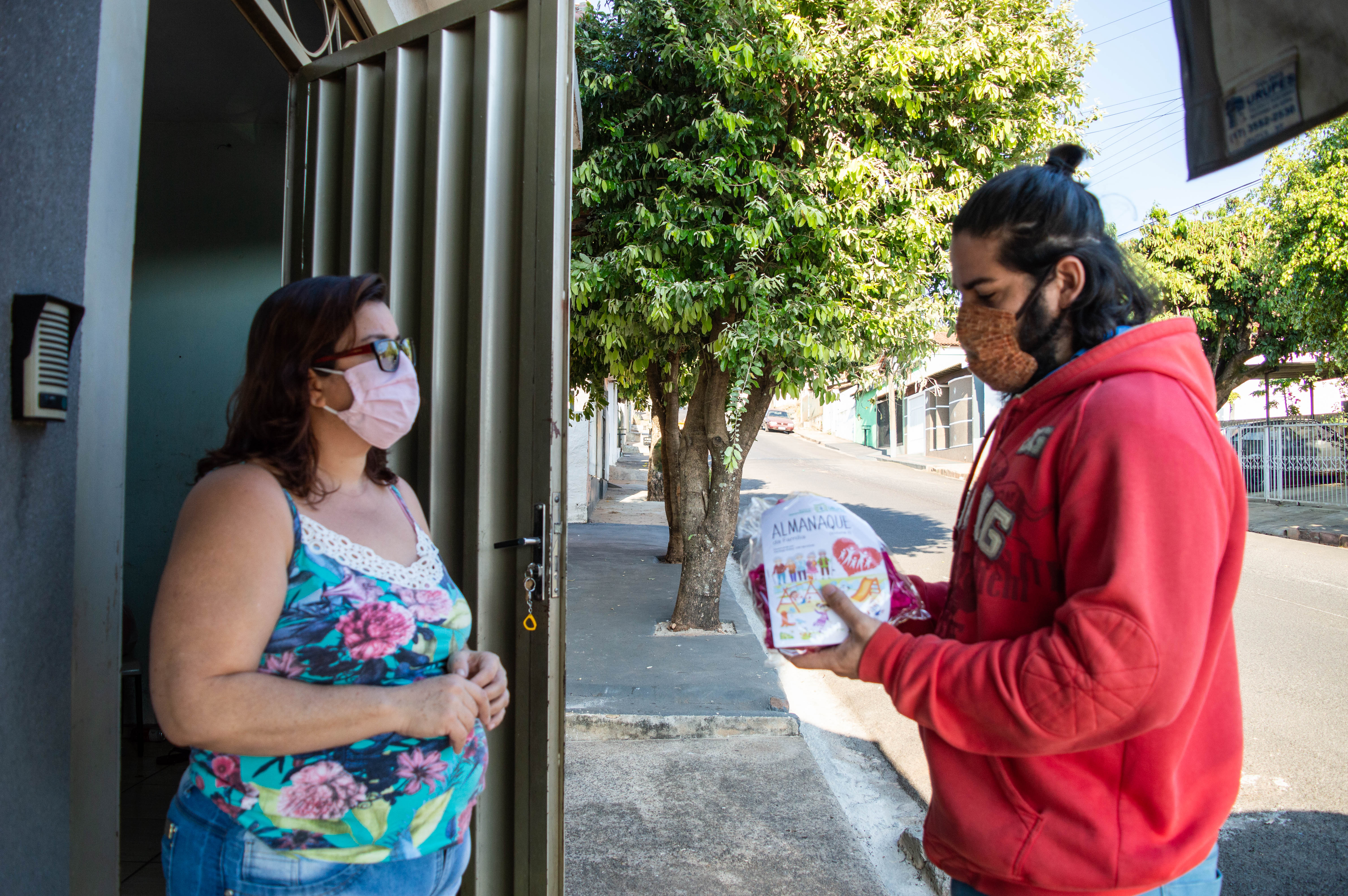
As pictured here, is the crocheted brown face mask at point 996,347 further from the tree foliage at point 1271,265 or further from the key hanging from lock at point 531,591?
the tree foliage at point 1271,265

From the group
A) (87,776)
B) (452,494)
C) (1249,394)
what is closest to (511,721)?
(452,494)

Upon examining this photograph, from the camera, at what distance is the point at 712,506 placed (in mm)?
7203

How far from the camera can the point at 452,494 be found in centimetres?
257

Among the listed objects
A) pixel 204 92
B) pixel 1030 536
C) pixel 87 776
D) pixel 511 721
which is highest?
pixel 204 92

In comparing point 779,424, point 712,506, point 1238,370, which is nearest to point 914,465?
point 1238,370

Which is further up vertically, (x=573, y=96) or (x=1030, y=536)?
(x=573, y=96)

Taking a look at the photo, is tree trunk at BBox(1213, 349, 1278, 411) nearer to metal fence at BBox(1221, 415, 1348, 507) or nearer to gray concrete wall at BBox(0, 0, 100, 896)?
metal fence at BBox(1221, 415, 1348, 507)

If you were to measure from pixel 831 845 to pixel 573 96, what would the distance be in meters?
3.29

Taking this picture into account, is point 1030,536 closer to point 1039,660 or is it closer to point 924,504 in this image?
point 1039,660

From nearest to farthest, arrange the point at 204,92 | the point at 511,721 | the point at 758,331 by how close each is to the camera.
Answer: the point at 511,721 < the point at 204,92 < the point at 758,331

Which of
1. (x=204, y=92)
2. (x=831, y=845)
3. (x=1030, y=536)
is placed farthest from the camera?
(x=204, y=92)

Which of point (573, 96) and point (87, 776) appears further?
point (573, 96)

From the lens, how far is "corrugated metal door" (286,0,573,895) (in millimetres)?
2473

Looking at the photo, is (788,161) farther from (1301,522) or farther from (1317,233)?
(1301,522)
